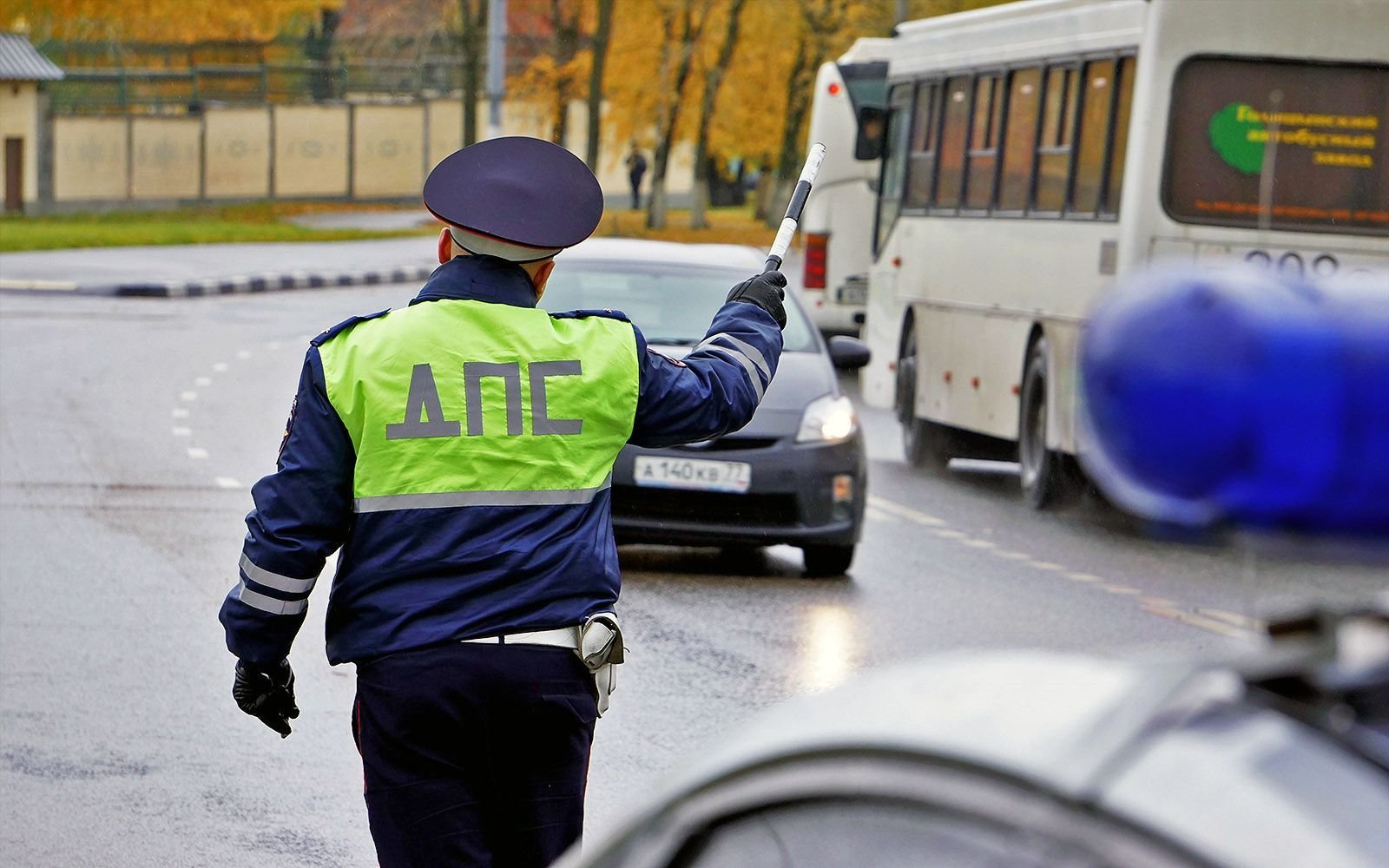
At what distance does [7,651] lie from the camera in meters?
8.34

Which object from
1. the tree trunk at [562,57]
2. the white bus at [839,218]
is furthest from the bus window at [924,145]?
the tree trunk at [562,57]

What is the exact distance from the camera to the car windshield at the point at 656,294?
1116cm

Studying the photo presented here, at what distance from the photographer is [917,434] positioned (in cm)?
1734

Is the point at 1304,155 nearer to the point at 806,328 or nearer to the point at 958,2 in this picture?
the point at 806,328

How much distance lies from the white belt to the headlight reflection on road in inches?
167

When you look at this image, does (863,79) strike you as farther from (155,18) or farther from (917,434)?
(155,18)

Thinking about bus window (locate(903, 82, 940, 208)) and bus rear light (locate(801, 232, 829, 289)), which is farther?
bus rear light (locate(801, 232, 829, 289))

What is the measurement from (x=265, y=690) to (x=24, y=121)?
153 feet

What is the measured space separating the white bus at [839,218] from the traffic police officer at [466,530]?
66.1 feet

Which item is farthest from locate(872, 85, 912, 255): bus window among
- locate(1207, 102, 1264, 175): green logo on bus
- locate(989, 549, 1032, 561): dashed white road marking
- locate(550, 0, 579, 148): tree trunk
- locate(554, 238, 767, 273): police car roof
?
locate(550, 0, 579, 148): tree trunk

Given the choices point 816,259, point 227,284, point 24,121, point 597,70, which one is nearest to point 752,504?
point 816,259

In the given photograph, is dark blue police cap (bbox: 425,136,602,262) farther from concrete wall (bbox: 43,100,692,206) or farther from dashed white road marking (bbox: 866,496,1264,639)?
concrete wall (bbox: 43,100,692,206)

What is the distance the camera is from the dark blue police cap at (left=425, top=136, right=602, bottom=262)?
3.65 metres

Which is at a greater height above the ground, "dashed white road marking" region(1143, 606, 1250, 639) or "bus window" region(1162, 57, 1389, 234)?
"bus window" region(1162, 57, 1389, 234)
